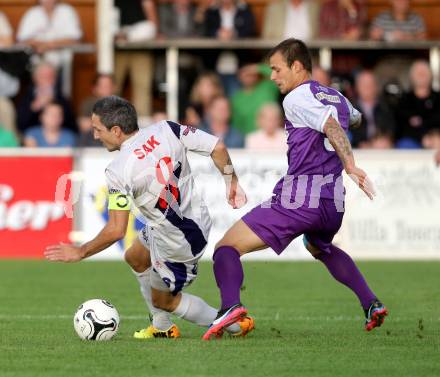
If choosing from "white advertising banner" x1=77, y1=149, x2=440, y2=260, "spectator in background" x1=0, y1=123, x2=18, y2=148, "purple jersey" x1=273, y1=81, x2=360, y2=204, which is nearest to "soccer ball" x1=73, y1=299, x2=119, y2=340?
"purple jersey" x1=273, y1=81, x2=360, y2=204

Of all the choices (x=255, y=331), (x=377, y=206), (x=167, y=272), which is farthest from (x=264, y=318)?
(x=377, y=206)

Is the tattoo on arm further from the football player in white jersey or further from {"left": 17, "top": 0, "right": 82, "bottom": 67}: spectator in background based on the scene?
{"left": 17, "top": 0, "right": 82, "bottom": 67}: spectator in background

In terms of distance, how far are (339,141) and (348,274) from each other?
1.16 metres

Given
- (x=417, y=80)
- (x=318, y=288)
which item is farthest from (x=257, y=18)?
(x=318, y=288)

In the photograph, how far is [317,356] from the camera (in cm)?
745

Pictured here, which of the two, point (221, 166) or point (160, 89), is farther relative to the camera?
point (160, 89)

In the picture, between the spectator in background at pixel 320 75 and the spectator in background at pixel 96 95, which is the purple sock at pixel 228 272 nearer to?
the spectator in background at pixel 320 75

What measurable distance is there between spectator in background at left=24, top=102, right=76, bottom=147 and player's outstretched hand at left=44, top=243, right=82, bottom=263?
30.4 feet

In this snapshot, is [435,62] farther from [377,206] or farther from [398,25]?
[377,206]

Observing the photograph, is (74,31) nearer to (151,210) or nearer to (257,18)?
(257,18)

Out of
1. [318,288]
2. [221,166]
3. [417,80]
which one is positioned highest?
[221,166]

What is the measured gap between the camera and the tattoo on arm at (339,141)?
25.9 ft

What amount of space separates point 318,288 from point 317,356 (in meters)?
5.11

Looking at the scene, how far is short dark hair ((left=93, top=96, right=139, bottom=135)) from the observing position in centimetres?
812
